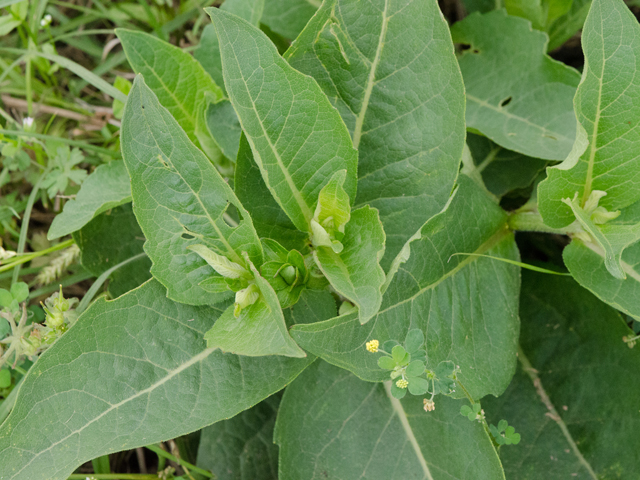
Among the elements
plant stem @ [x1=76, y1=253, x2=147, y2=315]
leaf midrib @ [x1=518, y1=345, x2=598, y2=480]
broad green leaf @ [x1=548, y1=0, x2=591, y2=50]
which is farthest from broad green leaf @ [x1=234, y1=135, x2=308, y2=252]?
broad green leaf @ [x1=548, y1=0, x2=591, y2=50]

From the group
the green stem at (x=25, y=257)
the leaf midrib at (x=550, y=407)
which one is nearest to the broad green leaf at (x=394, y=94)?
the leaf midrib at (x=550, y=407)

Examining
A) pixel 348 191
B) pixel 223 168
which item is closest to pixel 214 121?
pixel 223 168

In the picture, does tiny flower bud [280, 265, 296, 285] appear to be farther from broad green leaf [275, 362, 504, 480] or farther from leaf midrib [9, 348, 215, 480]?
broad green leaf [275, 362, 504, 480]

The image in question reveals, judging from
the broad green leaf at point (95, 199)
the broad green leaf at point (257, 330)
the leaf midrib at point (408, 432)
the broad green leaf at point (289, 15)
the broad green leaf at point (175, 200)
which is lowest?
the leaf midrib at point (408, 432)

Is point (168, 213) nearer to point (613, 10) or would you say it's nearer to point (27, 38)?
point (613, 10)

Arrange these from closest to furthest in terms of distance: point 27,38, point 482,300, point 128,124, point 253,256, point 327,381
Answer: point 128,124, point 253,256, point 482,300, point 327,381, point 27,38

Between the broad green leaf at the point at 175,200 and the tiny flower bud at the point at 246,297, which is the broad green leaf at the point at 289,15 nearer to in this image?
the broad green leaf at the point at 175,200
